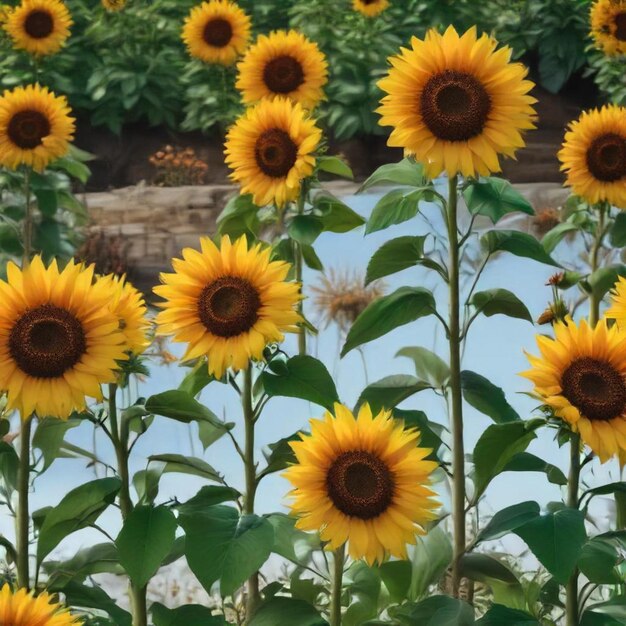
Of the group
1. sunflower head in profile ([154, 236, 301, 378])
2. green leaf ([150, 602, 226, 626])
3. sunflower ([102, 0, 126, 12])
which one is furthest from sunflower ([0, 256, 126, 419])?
sunflower ([102, 0, 126, 12])

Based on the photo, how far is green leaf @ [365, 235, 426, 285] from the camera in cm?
182

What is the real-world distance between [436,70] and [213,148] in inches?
152

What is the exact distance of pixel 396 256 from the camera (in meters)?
1.82

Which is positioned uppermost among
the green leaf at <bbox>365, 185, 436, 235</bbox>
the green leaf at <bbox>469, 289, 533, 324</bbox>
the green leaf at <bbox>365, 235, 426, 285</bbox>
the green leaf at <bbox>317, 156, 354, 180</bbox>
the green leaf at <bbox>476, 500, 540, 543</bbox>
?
the green leaf at <bbox>317, 156, 354, 180</bbox>

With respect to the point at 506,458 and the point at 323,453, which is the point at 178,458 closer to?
the point at 323,453

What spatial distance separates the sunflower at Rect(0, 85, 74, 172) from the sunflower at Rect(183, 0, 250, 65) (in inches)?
52.5

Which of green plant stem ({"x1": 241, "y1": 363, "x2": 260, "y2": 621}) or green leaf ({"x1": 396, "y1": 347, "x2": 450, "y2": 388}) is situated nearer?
green plant stem ({"x1": 241, "y1": 363, "x2": 260, "y2": 621})

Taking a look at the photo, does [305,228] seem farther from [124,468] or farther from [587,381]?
[587,381]

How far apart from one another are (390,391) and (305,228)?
491 mm

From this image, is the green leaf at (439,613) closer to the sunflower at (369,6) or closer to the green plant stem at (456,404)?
the green plant stem at (456,404)

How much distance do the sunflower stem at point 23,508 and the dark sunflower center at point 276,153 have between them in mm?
780

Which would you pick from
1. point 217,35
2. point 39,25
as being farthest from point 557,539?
point 39,25

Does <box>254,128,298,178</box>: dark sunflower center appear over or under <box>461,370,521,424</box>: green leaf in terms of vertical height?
over

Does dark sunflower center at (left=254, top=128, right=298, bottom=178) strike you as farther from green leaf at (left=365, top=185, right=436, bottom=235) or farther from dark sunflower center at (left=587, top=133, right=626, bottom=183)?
dark sunflower center at (left=587, top=133, right=626, bottom=183)
